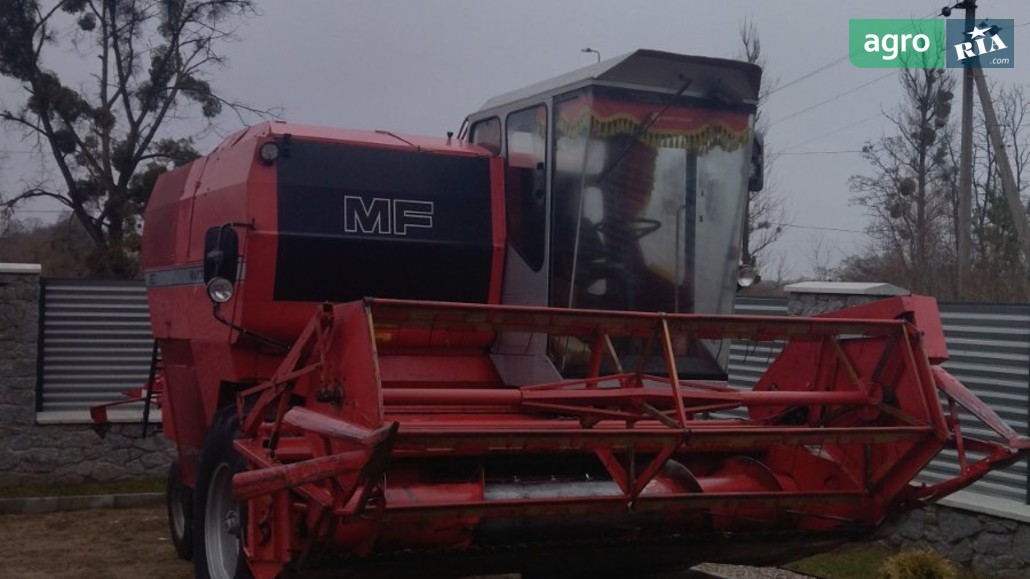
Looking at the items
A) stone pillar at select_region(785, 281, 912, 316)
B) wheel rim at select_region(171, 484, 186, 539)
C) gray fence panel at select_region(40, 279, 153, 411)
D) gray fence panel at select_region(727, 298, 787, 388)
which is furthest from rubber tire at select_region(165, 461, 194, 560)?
stone pillar at select_region(785, 281, 912, 316)

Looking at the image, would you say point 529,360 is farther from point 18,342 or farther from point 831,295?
point 18,342

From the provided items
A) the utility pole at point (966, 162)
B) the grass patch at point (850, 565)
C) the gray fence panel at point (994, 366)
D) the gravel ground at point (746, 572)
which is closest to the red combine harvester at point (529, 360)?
the gravel ground at point (746, 572)

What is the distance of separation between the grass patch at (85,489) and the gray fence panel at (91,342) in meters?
0.84

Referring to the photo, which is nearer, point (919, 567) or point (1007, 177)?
point (919, 567)

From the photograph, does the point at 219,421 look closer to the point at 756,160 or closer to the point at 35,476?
the point at 756,160

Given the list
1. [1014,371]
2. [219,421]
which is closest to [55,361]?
[219,421]

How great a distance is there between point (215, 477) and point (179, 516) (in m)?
2.72

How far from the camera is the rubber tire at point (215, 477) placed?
6.49 m

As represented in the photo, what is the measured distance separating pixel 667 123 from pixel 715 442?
90.4 inches

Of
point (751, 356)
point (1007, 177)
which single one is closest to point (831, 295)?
point (751, 356)

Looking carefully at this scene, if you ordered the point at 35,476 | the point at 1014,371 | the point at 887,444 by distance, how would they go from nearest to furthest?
the point at 887,444, the point at 1014,371, the point at 35,476

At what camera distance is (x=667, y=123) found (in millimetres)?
6727

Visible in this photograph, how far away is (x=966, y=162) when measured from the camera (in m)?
20.4

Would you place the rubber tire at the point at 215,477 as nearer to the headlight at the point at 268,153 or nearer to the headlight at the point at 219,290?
the headlight at the point at 219,290
